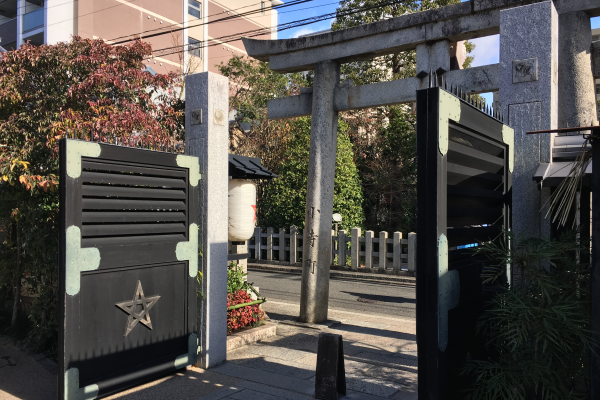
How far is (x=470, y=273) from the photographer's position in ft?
11.6

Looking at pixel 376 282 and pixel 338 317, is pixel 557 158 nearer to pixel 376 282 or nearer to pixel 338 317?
pixel 338 317

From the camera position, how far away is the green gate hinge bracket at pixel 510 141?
4074mm

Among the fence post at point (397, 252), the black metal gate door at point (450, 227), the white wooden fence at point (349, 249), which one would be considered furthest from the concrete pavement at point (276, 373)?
the white wooden fence at point (349, 249)

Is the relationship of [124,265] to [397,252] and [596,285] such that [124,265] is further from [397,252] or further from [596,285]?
[397,252]

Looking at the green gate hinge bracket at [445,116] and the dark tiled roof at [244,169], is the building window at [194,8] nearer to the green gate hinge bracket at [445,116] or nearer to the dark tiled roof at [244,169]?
the dark tiled roof at [244,169]

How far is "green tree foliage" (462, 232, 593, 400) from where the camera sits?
2.93 metres

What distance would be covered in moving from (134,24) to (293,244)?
1804cm

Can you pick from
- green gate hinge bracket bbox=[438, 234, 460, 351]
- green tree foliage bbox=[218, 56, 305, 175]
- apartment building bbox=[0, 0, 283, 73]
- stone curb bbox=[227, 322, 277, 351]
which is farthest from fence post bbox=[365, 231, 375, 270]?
green gate hinge bracket bbox=[438, 234, 460, 351]

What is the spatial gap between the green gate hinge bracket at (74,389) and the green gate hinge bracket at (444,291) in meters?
3.24

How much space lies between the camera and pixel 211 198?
5.82 meters

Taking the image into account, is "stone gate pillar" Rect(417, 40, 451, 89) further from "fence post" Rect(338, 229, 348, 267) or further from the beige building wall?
the beige building wall

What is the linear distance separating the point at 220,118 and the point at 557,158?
3668mm

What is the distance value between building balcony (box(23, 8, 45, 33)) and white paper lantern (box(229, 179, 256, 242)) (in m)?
21.8

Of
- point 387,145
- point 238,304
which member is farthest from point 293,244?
point 238,304
